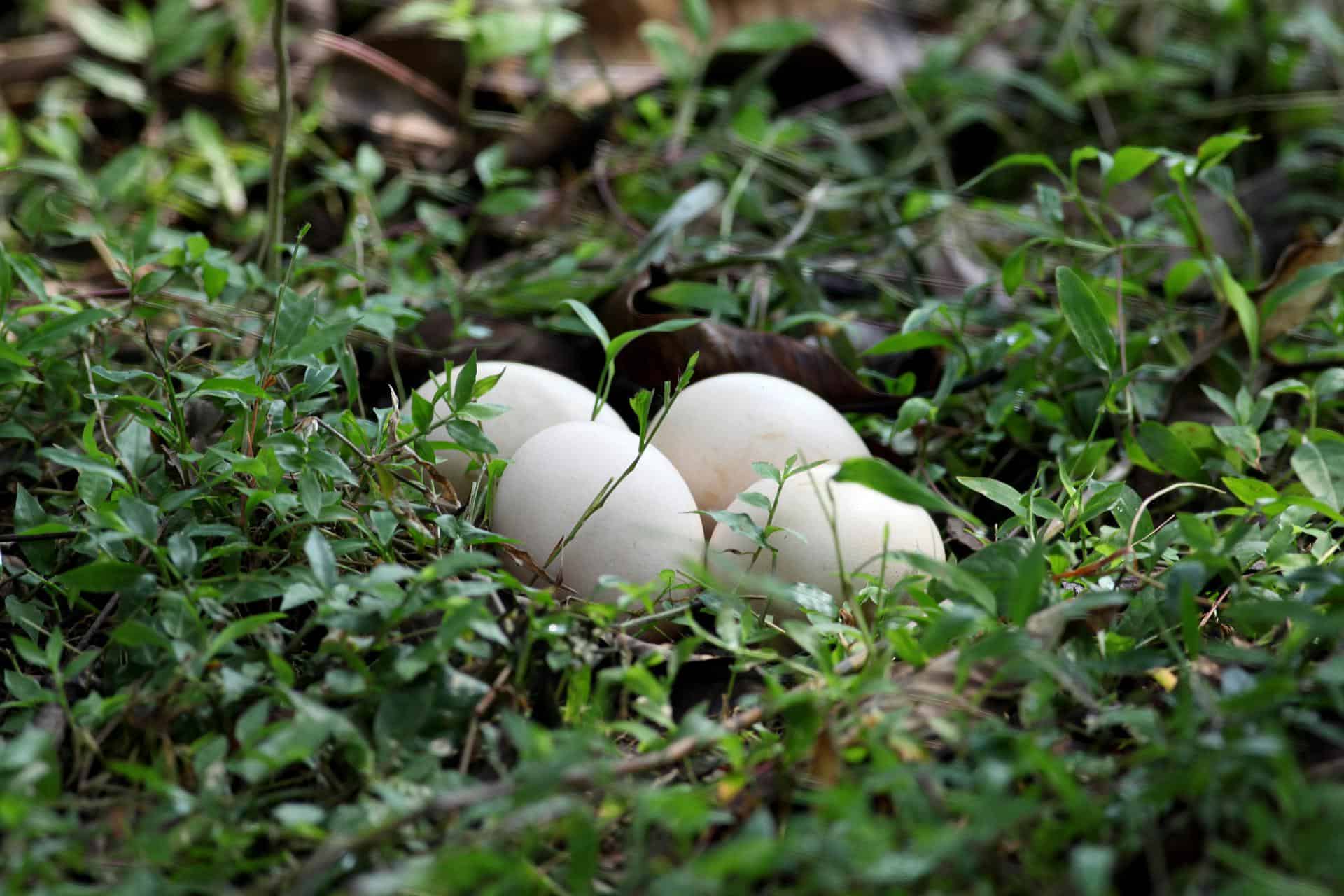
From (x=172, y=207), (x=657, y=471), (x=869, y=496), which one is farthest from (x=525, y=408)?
(x=172, y=207)

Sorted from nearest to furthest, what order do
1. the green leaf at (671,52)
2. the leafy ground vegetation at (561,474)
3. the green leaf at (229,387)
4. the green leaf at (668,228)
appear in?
the leafy ground vegetation at (561,474) → the green leaf at (229,387) → the green leaf at (668,228) → the green leaf at (671,52)

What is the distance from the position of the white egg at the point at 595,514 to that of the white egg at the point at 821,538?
0.14 ft

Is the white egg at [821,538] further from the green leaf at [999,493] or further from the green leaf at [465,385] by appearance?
the green leaf at [465,385]

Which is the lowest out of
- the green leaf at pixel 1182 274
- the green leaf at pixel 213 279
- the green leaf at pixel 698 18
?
the green leaf at pixel 1182 274

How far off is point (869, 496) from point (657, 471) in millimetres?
196

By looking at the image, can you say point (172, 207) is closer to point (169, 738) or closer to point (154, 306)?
point (154, 306)

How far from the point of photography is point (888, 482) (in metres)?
0.83

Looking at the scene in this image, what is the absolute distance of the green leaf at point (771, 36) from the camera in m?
2.04

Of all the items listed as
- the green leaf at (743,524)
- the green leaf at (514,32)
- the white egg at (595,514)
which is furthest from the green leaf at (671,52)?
the green leaf at (743,524)

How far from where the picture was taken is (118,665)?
0.90 m

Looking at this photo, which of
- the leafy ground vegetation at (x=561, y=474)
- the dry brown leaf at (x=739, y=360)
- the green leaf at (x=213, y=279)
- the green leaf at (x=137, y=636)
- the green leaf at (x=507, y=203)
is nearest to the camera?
the leafy ground vegetation at (x=561, y=474)

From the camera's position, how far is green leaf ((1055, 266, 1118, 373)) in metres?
1.12

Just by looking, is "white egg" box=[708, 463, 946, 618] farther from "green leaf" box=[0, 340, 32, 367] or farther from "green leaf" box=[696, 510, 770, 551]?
"green leaf" box=[0, 340, 32, 367]

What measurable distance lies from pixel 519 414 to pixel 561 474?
0.16 meters
